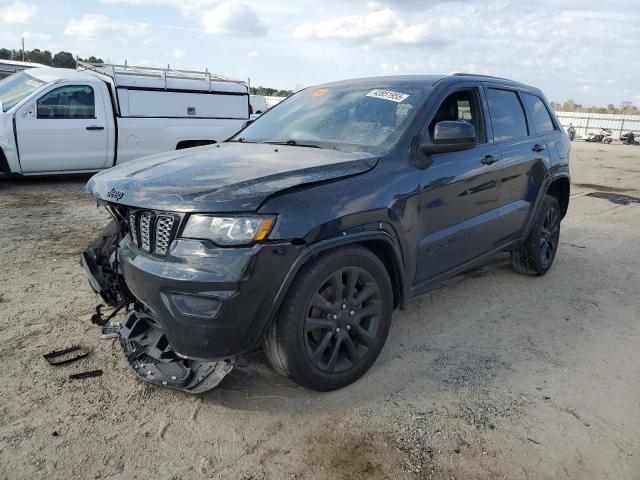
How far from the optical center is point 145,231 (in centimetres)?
270

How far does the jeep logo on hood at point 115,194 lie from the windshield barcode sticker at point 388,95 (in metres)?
Answer: 1.94

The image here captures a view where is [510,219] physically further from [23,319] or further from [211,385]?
[23,319]

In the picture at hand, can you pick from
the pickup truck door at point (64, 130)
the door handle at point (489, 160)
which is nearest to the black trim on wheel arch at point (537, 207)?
the door handle at point (489, 160)

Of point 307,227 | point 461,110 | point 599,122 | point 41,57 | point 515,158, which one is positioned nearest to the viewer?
point 307,227

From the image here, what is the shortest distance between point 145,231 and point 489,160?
267cm

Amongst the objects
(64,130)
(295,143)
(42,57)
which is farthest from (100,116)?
(42,57)

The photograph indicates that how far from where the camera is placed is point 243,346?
260 cm

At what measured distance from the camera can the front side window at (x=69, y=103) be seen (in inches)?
328

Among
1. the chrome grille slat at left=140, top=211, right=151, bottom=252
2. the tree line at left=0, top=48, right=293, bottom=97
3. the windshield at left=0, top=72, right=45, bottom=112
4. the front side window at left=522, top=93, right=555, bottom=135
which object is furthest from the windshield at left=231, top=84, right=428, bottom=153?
the tree line at left=0, top=48, right=293, bottom=97

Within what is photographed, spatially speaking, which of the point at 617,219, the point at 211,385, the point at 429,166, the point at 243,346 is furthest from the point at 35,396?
the point at 617,219

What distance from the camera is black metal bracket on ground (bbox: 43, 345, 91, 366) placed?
3225 millimetres

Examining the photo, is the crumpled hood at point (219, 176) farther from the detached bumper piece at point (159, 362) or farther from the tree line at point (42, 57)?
the tree line at point (42, 57)

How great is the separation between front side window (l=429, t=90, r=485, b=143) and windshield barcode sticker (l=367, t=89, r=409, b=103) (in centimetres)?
28

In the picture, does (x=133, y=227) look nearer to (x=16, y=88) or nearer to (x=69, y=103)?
(x=69, y=103)
